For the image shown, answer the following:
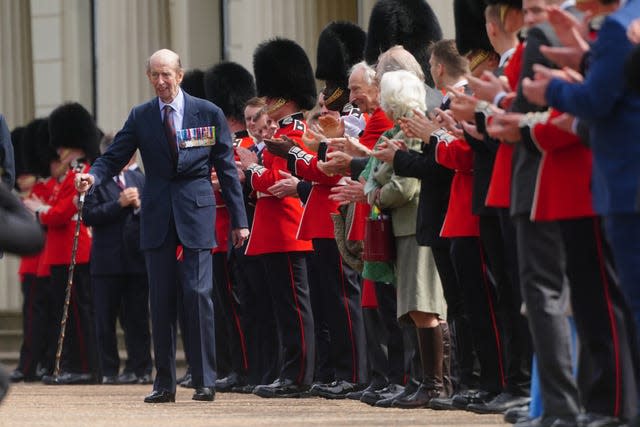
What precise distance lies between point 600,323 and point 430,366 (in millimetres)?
2330

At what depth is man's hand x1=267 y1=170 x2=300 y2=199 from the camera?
10484 millimetres

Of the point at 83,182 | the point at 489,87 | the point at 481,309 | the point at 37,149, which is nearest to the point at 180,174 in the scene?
the point at 83,182

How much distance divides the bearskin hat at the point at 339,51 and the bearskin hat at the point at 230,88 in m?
1.41

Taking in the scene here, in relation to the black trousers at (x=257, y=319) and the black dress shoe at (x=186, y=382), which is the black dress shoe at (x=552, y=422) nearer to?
the black trousers at (x=257, y=319)

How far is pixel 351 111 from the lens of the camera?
33.7 feet

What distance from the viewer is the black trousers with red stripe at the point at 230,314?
38.4 ft

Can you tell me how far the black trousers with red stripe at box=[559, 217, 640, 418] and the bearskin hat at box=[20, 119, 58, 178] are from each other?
10.9m

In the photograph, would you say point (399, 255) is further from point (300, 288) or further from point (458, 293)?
point (300, 288)

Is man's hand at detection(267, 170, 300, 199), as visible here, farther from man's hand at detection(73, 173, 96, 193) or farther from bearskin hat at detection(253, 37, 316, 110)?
man's hand at detection(73, 173, 96, 193)

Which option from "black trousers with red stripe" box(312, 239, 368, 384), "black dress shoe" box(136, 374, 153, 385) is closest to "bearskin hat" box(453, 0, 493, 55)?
"black trousers with red stripe" box(312, 239, 368, 384)

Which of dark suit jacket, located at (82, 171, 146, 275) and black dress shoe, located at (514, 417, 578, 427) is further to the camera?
dark suit jacket, located at (82, 171, 146, 275)

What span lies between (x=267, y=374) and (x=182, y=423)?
131 inches

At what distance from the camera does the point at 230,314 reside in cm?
1187

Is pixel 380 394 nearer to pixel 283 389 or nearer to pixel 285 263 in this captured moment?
pixel 283 389
